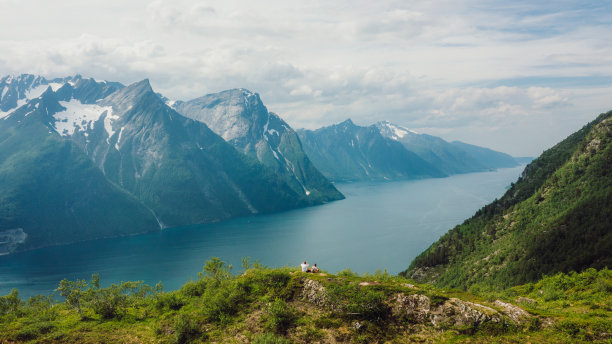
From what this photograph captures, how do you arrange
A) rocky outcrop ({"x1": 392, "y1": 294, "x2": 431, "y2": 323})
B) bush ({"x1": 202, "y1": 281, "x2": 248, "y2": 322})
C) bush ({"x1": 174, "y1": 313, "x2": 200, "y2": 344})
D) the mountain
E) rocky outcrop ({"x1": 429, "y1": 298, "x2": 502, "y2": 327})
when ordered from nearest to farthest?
rocky outcrop ({"x1": 429, "y1": 298, "x2": 502, "y2": 327}) → rocky outcrop ({"x1": 392, "y1": 294, "x2": 431, "y2": 323}) → bush ({"x1": 174, "y1": 313, "x2": 200, "y2": 344}) → bush ({"x1": 202, "y1": 281, "x2": 248, "y2": 322}) → the mountain

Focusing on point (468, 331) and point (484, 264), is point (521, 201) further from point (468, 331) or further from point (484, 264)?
point (468, 331)

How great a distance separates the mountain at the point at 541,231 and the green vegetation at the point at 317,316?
3340 cm

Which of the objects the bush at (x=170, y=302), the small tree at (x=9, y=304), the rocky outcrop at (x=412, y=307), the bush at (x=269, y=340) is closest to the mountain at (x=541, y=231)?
the rocky outcrop at (x=412, y=307)

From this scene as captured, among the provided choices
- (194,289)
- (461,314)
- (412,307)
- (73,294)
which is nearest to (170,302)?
(194,289)

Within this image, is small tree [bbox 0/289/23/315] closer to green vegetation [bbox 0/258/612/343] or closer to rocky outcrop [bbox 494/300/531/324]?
green vegetation [bbox 0/258/612/343]

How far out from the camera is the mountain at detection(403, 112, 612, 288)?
257 ft

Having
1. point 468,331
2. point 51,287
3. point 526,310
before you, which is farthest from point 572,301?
point 51,287

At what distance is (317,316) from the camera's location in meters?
35.2

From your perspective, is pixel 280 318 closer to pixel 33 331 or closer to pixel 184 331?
pixel 184 331

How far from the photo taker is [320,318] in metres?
34.8

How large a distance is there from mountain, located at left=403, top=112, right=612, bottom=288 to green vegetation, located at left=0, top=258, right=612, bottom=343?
110 ft

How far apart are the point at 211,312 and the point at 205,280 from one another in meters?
12.2

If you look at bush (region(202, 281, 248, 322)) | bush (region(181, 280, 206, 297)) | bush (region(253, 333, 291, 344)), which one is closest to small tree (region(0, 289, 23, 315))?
bush (region(181, 280, 206, 297))

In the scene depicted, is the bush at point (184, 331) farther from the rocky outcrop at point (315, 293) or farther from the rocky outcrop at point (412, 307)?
the rocky outcrop at point (412, 307)
